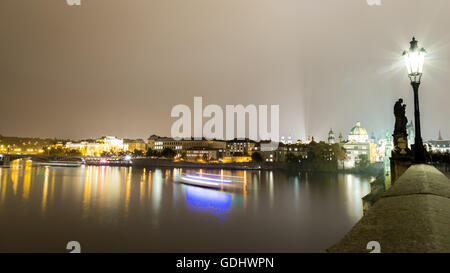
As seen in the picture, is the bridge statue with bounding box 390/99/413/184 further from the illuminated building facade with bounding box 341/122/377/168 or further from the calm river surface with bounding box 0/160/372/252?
the illuminated building facade with bounding box 341/122/377/168

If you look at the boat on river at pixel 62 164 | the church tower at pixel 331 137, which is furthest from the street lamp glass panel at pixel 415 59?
the church tower at pixel 331 137

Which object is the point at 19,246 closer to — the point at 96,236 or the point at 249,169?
the point at 96,236

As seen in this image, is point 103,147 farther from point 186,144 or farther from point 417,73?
point 417,73

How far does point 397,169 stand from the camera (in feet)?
28.6

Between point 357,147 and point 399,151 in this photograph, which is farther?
point 357,147

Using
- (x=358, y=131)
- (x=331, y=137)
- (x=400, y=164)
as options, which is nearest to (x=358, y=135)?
(x=358, y=131)

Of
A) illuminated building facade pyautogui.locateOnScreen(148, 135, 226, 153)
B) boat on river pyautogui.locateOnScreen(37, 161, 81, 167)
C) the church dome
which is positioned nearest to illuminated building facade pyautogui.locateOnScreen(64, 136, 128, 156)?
illuminated building facade pyautogui.locateOnScreen(148, 135, 226, 153)

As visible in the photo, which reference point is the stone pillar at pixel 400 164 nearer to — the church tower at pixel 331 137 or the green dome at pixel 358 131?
the green dome at pixel 358 131

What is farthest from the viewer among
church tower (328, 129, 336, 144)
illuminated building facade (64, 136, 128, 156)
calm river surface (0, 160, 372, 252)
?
illuminated building facade (64, 136, 128, 156)

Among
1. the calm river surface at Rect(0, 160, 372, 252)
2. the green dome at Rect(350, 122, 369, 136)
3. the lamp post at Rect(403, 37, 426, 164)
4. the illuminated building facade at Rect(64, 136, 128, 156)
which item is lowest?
the calm river surface at Rect(0, 160, 372, 252)

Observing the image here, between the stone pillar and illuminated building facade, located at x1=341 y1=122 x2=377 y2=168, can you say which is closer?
the stone pillar

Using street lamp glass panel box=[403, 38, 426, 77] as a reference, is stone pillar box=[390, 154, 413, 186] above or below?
below
